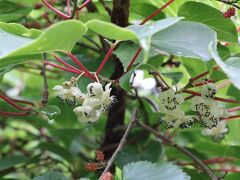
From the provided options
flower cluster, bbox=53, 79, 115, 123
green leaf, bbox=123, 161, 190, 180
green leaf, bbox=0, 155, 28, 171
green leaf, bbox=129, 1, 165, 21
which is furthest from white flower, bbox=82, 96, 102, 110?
green leaf, bbox=0, 155, 28, 171

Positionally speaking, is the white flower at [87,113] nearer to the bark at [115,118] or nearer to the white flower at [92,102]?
the white flower at [92,102]

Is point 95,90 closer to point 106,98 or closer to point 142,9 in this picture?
point 106,98

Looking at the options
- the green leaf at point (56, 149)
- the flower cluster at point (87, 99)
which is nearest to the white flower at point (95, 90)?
the flower cluster at point (87, 99)

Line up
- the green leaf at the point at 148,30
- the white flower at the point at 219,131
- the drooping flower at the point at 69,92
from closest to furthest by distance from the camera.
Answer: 1. the green leaf at the point at 148,30
2. the drooping flower at the point at 69,92
3. the white flower at the point at 219,131

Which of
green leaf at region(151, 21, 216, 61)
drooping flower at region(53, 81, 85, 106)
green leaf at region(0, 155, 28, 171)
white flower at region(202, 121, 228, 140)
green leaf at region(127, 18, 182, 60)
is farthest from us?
green leaf at region(0, 155, 28, 171)

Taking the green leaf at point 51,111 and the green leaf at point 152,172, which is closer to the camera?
the green leaf at point 152,172

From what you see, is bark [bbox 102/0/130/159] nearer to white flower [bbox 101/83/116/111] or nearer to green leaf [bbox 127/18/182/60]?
white flower [bbox 101/83/116/111]

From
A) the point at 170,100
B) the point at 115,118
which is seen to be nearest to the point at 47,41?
the point at 170,100
